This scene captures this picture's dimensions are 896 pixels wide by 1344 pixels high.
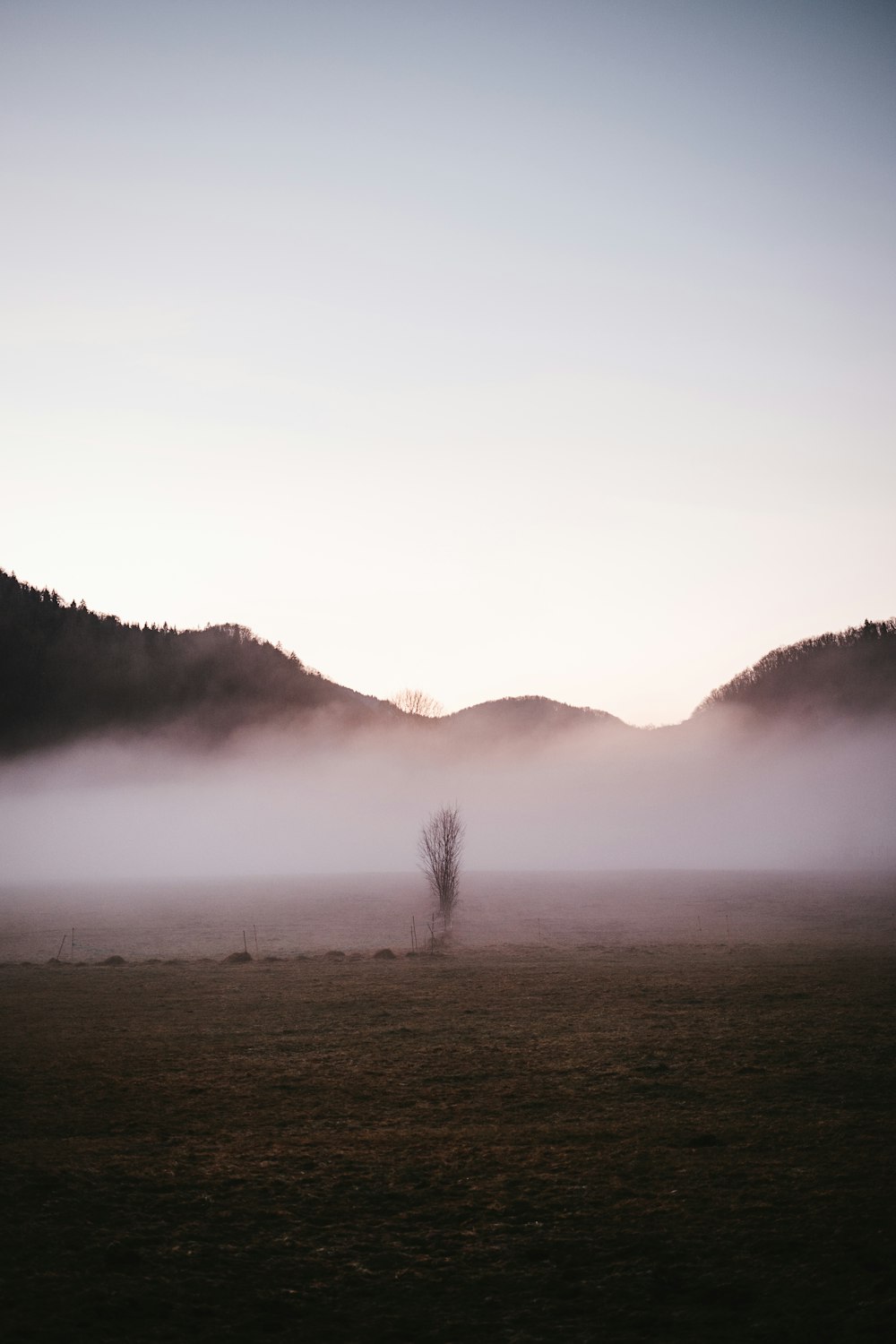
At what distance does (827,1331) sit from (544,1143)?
6711 mm

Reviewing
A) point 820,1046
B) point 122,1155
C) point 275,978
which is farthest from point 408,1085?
point 275,978

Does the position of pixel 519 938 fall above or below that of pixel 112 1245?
below

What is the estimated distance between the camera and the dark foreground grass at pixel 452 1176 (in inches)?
370

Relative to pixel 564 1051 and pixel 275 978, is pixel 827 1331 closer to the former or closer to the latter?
pixel 564 1051

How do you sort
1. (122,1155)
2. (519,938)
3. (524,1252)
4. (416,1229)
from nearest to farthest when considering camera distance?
(524,1252) < (416,1229) < (122,1155) < (519,938)

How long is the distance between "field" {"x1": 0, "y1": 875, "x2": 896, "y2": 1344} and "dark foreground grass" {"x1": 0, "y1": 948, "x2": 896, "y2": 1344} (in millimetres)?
53

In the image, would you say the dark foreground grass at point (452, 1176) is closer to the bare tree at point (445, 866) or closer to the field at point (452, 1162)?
the field at point (452, 1162)

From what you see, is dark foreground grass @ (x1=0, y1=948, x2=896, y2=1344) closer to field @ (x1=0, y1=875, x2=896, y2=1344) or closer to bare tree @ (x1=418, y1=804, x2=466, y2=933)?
field @ (x1=0, y1=875, x2=896, y2=1344)

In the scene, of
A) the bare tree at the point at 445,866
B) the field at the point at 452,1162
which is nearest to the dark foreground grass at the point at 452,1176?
the field at the point at 452,1162

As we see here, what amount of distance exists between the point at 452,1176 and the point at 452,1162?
651mm

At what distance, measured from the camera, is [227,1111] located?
16953 mm

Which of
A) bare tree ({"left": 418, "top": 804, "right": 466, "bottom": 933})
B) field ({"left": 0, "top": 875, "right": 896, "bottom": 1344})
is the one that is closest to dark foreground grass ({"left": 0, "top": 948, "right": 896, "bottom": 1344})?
field ({"left": 0, "top": 875, "right": 896, "bottom": 1344})

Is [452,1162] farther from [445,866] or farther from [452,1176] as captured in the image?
[445,866]

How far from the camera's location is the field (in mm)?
9453
